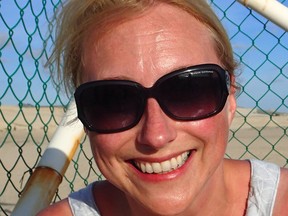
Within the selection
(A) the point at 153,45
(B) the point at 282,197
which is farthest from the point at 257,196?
(A) the point at 153,45

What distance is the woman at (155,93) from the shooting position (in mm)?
1425

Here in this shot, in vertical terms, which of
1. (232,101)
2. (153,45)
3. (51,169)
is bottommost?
(51,169)

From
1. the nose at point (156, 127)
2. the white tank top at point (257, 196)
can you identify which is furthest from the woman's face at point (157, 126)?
the white tank top at point (257, 196)

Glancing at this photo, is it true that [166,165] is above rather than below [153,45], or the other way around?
below

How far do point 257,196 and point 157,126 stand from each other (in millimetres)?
538

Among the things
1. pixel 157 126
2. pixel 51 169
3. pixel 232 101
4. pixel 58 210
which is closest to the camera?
pixel 157 126

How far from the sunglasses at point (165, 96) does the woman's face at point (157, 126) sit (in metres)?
0.02

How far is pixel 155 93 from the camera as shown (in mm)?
1410

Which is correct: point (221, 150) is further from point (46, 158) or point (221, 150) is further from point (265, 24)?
point (265, 24)

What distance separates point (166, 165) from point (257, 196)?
→ 0.43 metres

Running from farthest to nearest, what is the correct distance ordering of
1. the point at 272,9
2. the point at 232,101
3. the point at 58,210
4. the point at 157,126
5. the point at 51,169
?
the point at 272,9 → the point at 51,169 → the point at 58,210 → the point at 232,101 → the point at 157,126

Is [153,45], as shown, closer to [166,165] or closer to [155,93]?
[155,93]

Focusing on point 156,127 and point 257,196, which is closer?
point 156,127

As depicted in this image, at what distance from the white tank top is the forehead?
515 millimetres
